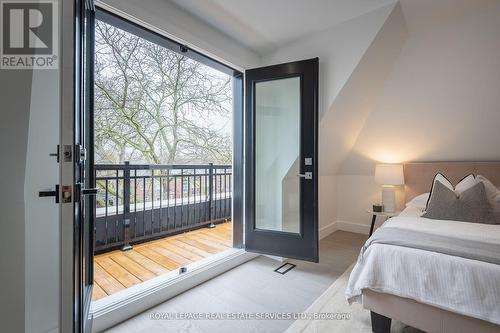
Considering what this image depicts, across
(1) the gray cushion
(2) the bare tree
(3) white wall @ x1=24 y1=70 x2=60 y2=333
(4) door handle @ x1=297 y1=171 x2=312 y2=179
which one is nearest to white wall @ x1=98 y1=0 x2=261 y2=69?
(3) white wall @ x1=24 y1=70 x2=60 y2=333

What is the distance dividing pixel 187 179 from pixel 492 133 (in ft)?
13.3

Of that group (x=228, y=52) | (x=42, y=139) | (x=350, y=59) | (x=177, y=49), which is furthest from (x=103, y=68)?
(x=350, y=59)

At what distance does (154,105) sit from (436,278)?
3.78m

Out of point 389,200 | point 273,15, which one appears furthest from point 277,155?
point 389,200

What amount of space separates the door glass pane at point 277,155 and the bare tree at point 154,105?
1.47 metres

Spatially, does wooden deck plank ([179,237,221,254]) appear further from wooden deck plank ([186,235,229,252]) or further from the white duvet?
the white duvet

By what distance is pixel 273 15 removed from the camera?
2.26 metres

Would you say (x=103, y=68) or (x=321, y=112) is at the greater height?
(x=103, y=68)

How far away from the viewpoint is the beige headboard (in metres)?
2.81

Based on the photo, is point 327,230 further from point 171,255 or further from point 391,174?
point 171,255

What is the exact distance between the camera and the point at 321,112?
272cm

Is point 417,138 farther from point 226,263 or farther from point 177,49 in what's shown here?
point 177,49

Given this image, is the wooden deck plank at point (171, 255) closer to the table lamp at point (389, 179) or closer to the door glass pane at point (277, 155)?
the door glass pane at point (277, 155)

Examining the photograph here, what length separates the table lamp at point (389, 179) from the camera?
3.21 meters
